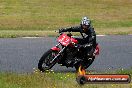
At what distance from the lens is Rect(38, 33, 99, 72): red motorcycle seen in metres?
13.1

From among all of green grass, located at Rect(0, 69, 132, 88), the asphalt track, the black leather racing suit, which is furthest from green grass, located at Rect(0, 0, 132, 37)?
green grass, located at Rect(0, 69, 132, 88)

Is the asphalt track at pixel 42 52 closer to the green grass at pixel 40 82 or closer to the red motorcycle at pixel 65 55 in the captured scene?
Answer: the red motorcycle at pixel 65 55

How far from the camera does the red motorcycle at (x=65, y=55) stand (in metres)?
13.1

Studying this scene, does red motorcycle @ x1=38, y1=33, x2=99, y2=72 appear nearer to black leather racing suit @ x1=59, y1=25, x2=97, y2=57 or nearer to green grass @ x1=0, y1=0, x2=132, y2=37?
black leather racing suit @ x1=59, y1=25, x2=97, y2=57

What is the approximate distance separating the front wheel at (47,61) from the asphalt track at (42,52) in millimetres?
365

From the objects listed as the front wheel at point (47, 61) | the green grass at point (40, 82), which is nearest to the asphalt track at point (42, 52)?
the front wheel at point (47, 61)

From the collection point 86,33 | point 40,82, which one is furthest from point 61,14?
point 40,82

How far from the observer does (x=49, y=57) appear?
519 inches

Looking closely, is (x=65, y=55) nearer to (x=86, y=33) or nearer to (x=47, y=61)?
(x=47, y=61)

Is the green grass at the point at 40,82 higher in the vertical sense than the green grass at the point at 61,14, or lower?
higher

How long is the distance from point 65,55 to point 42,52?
11.7 ft

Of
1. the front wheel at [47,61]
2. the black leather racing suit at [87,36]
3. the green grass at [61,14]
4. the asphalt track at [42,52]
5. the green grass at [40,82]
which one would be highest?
the black leather racing suit at [87,36]

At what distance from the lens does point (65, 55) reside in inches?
524

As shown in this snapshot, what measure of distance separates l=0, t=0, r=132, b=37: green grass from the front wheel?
1090cm
